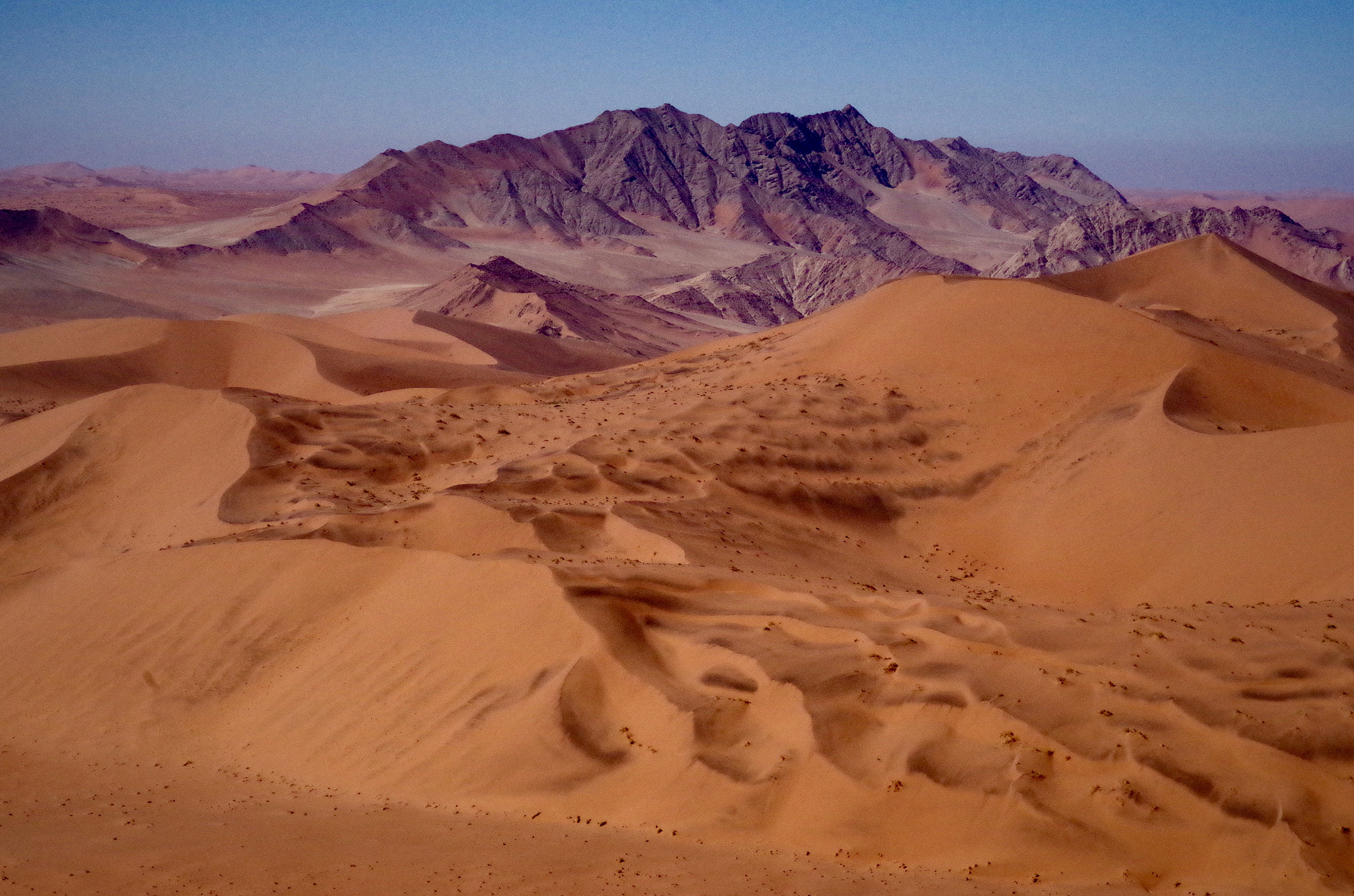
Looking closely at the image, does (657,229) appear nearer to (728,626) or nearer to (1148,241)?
(1148,241)

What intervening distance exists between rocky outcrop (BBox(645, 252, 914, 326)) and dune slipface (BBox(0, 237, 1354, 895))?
34.6m

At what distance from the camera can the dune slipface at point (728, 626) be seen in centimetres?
522

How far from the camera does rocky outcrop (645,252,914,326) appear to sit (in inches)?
2029

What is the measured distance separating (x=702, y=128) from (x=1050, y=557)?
82466 millimetres

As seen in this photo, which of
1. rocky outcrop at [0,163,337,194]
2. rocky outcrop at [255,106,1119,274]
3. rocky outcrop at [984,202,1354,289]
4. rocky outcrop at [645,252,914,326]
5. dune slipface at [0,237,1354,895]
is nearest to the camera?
dune slipface at [0,237,1354,895]

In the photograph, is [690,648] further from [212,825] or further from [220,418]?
[220,418]

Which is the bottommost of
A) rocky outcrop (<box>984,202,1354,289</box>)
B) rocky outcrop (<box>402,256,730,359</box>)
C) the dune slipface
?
rocky outcrop (<box>402,256,730,359</box>)

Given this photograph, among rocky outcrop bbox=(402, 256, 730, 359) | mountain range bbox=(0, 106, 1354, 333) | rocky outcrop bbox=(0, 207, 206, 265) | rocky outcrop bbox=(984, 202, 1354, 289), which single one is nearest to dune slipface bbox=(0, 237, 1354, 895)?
rocky outcrop bbox=(402, 256, 730, 359)

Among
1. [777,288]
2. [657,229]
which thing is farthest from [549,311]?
[657,229]

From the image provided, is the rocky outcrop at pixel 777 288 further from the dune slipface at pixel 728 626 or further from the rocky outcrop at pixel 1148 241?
the dune slipface at pixel 728 626

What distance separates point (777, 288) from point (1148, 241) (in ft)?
55.3

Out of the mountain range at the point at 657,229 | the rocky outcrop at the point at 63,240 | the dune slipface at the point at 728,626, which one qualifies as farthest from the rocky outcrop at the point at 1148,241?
the rocky outcrop at the point at 63,240

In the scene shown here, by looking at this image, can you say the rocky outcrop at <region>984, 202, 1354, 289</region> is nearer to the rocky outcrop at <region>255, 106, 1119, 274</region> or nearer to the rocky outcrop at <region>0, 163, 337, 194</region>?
the rocky outcrop at <region>255, 106, 1119, 274</region>

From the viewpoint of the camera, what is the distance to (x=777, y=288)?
181 feet
